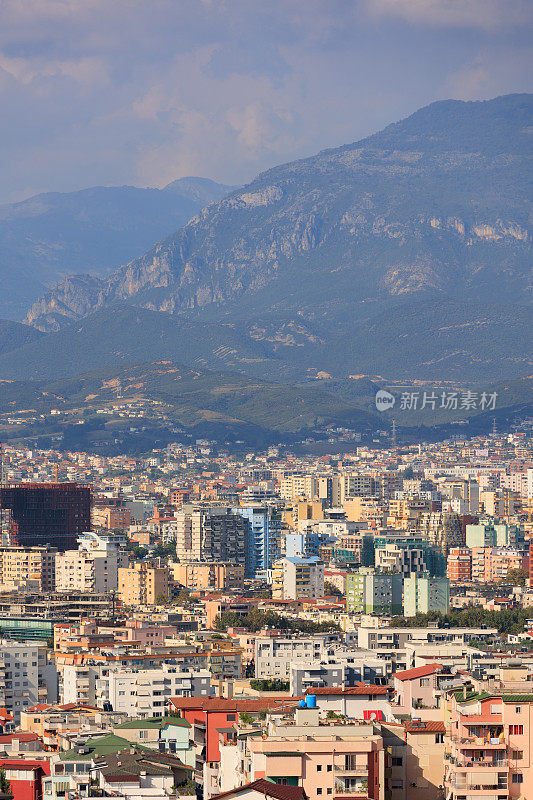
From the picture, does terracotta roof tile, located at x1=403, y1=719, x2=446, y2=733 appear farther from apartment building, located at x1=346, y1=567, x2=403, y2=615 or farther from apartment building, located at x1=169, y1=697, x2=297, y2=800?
apartment building, located at x1=346, y1=567, x2=403, y2=615

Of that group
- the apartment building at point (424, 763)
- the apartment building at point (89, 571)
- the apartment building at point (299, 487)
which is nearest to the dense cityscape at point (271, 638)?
the apartment building at point (424, 763)

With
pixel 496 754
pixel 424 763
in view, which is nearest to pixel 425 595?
pixel 424 763

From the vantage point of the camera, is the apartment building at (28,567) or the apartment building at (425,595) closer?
the apartment building at (425,595)

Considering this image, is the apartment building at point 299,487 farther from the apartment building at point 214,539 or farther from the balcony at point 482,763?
the balcony at point 482,763

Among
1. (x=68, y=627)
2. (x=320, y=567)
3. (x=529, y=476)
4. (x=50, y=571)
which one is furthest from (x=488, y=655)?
(x=529, y=476)

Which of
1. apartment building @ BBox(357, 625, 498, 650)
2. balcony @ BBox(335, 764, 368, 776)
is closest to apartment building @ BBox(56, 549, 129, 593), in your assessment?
apartment building @ BBox(357, 625, 498, 650)

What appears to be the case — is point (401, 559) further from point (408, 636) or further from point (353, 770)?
point (353, 770)
